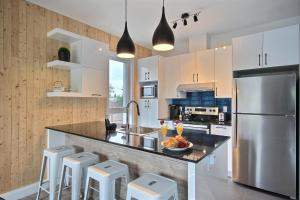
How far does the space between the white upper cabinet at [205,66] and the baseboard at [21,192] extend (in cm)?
324

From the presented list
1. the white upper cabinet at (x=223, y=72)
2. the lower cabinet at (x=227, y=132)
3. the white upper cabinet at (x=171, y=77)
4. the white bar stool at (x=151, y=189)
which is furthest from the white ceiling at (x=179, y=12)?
the white bar stool at (x=151, y=189)

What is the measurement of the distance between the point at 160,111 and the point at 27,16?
9.34 feet

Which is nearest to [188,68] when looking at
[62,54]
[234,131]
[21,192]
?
[234,131]

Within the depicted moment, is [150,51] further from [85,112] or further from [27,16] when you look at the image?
[27,16]

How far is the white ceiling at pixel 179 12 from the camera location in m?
2.59

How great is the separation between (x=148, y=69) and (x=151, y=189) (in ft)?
10.1

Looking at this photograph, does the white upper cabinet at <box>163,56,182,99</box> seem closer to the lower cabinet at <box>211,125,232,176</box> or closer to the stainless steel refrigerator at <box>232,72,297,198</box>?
the lower cabinet at <box>211,125,232,176</box>

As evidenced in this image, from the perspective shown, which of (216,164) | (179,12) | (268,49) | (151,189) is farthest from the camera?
(179,12)

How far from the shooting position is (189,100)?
4125mm

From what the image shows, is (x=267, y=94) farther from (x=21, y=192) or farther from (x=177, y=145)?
(x=21, y=192)

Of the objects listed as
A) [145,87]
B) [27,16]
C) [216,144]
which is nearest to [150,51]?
[145,87]

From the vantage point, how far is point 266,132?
260 centimetres

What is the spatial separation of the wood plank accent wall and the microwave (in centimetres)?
178

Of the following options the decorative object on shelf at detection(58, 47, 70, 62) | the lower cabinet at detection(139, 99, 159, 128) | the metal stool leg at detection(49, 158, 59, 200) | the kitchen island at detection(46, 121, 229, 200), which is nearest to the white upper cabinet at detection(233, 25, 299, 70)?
the kitchen island at detection(46, 121, 229, 200)
